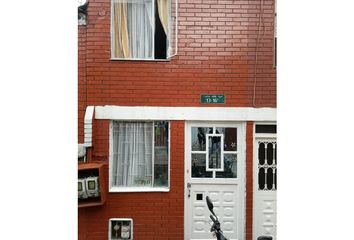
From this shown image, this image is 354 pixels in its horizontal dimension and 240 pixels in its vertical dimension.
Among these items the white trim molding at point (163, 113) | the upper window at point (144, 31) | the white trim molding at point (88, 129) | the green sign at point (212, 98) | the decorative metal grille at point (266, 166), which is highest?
the upper window at point (144, 31)

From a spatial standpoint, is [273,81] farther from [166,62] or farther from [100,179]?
[100,179]

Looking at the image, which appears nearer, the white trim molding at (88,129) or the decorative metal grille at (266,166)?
the white trim molding at (88,129)

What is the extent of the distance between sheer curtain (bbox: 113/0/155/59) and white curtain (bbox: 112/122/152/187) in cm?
74

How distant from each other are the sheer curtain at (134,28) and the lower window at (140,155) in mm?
736

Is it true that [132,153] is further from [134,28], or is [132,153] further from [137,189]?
[134,28]

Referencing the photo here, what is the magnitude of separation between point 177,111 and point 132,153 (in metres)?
0.63

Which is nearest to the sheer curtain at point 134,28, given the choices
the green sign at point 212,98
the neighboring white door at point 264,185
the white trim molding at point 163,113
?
the white trim molding at point 163,113

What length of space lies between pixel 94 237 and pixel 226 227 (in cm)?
136

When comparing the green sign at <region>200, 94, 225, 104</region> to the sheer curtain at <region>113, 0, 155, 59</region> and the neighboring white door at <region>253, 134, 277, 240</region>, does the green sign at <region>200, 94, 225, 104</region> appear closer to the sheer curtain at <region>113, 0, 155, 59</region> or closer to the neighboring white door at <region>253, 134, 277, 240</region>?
the neighboring white door at <region>253, 134, 277, 240</region>

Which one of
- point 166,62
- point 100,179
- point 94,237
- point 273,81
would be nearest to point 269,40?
point 273,81

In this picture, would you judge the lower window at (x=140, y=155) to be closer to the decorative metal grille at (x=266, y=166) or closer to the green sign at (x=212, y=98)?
the green sign at (x=212, y=98)

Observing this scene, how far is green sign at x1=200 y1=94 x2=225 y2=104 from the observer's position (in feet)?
12.1

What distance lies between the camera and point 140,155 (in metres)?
3.76

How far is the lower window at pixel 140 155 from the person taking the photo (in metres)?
3.75
